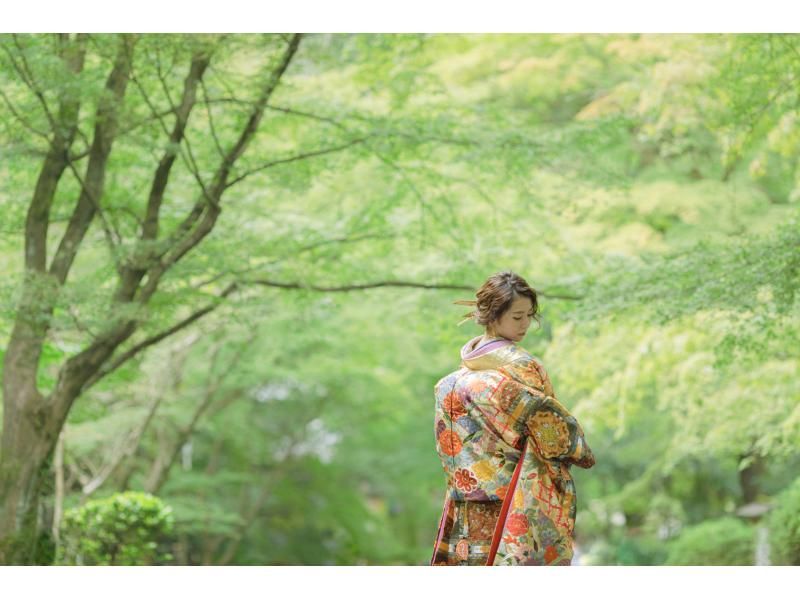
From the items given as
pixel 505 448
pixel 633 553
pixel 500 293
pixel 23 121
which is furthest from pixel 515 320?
pixel 633 553

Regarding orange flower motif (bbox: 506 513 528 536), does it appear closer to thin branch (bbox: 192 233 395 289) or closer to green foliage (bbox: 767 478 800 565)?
thin branch (bbox: 192 233 395 289)

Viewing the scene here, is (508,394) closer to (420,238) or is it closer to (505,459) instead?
(505,459)

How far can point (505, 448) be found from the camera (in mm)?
2678

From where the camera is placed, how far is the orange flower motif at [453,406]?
2.71m

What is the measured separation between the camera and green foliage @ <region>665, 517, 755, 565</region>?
28.1 ft

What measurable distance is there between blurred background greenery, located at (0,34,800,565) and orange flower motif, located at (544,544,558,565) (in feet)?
7.86

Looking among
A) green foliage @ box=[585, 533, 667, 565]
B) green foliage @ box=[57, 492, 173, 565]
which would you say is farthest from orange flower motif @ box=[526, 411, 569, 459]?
green foliage @ box=[585, 533, 667, 565]

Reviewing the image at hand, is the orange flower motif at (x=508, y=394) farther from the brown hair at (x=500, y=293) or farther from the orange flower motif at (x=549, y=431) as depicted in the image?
the brown hair at (x=500, y=293)

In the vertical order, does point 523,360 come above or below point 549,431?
above

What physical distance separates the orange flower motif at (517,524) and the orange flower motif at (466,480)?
143 mm

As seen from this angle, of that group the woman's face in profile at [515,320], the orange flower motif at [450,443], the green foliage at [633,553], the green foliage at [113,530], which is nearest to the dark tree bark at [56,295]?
the green foliage at [113,530]

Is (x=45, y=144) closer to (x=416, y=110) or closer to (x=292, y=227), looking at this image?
(x=292, y=227)

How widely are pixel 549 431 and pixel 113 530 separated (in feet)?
16.0

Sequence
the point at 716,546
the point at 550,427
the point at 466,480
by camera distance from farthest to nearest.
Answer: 1. the point at 716,546
2. the point at 466,480
3. the point at 550,427
